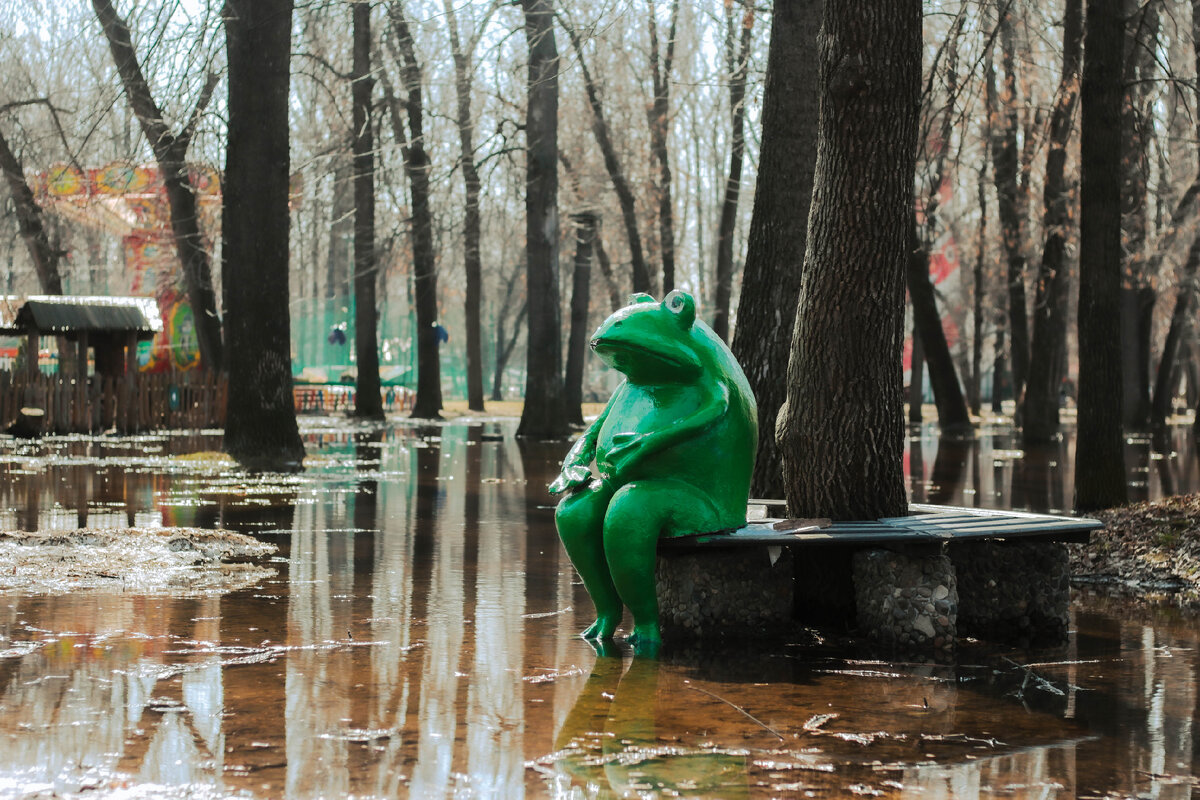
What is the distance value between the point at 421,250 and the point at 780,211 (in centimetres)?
2386

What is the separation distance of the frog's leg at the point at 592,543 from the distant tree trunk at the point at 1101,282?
269 inches

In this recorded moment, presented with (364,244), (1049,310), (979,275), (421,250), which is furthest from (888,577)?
(979,275)

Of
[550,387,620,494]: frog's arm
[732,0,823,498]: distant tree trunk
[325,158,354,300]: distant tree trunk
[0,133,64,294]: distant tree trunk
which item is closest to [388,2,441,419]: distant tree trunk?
[325,158,354,300]: distant tree trunk

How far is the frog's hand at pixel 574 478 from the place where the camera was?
647 cm

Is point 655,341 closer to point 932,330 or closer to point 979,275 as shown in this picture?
point 932,330

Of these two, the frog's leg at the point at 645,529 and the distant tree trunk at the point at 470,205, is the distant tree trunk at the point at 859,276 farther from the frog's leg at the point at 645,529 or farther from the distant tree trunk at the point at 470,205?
the distant tree trunk at the point at 470,205

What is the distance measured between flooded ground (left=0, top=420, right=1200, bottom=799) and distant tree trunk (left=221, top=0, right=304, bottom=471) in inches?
315

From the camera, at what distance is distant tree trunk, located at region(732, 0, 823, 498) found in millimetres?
10695

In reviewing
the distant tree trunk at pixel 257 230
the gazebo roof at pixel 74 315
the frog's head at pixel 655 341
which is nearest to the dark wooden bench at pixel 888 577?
the frog's head at pixel 655 341

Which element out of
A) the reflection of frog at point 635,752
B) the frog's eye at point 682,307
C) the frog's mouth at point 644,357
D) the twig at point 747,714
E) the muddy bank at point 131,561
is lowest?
the twig at point 747,714

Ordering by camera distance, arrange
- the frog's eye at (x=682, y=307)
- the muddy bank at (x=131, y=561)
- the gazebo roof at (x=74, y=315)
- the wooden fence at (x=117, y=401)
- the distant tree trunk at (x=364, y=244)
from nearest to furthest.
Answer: the frog's eye at (x=682, y=307)
the muddy bank at (x=131, y=561)
the wooden fence at (x=117, y=401)
the gazebo roof at (x=74, y=315)
the distant tree trunk at (x=364, y=244)

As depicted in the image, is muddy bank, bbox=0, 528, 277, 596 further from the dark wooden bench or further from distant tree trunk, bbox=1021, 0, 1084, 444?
distant tree trunk, bbox=1021, 0, 1084, 444

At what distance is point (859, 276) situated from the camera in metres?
7.21

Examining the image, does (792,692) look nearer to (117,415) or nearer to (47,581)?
(47,581)
